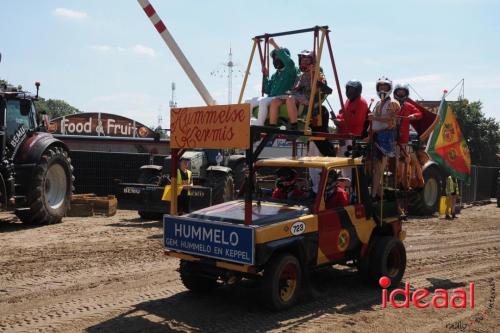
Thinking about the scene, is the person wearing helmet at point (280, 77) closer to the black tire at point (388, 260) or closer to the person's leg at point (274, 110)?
the person's leg at point (274, 110)

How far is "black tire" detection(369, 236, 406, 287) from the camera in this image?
22.5 ft

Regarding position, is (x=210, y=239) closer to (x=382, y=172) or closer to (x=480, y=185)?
(x=382, y=172)

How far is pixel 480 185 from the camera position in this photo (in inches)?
861

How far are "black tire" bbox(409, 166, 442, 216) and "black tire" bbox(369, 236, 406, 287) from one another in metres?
9.31

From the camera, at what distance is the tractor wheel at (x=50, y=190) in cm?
1108

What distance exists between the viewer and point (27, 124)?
11578 mm

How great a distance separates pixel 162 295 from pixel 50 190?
21.5 feet

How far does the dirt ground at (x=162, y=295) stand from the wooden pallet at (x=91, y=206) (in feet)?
9.58

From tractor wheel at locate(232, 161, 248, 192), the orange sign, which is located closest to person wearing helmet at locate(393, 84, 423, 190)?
the orange sign

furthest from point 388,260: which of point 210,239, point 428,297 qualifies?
point 210,239

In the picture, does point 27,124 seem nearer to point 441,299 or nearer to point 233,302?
point 233,302

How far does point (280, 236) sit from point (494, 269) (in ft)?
14.4

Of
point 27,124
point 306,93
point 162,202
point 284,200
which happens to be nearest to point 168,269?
point 284,200

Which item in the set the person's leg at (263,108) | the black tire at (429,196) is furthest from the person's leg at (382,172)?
the black tire at (429,196)
